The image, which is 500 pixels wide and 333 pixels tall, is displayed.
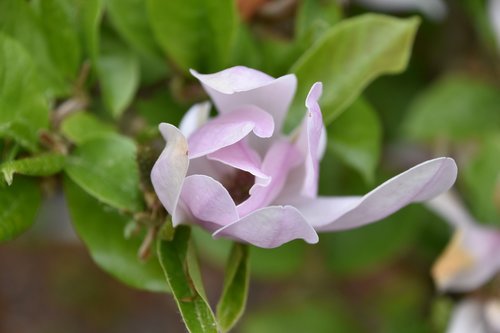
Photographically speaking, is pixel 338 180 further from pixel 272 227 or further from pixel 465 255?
pixel 272 227

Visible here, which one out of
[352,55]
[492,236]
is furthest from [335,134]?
[492,236]

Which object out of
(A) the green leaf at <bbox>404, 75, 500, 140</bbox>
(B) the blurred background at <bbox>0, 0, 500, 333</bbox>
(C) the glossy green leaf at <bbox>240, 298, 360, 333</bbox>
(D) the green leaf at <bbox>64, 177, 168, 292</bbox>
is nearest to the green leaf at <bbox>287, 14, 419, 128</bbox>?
(B) the blurred background at <bbox>0, 0, 500, 333</bbox>

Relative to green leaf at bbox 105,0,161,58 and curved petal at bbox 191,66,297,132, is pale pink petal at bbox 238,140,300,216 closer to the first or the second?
curved petal at bbox 191,66,297,132

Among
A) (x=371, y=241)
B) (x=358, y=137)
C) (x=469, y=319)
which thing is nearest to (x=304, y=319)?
(x=371, y=241)

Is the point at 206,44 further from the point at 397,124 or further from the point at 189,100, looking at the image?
the point at 397,124

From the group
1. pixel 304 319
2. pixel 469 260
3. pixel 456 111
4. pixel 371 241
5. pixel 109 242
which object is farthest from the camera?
pixel 304 319

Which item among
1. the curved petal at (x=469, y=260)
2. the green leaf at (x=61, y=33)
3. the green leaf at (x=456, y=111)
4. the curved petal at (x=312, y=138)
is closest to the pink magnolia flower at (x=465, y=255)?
the curved petal at (x=469, y=260)

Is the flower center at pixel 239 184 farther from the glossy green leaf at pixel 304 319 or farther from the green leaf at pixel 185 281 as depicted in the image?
the glossy green leaf at pixel 304 319
